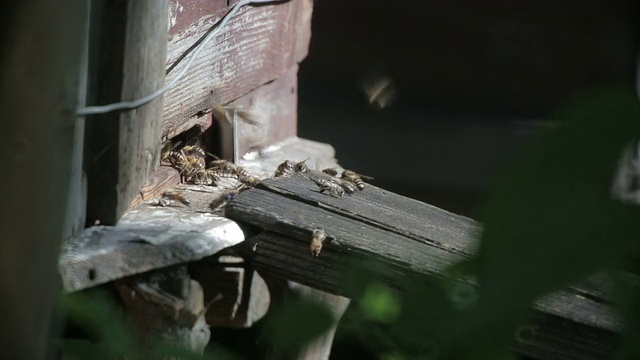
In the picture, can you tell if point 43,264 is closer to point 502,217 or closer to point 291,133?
point 502,217

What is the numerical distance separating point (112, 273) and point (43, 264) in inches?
40.9

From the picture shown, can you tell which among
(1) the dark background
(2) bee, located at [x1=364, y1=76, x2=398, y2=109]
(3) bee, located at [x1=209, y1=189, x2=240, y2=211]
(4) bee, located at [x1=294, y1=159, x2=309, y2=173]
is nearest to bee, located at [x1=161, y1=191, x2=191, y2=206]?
(3) bee, located at [x1=209, y1=189, x2=240, y2=211]

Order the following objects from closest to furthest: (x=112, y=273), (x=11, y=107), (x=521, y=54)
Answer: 1. (x=11, y=107)
2. (x=112, y=273)
3. (x=521, y=54)

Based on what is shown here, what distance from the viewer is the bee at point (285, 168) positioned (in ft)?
Answer: 10.6

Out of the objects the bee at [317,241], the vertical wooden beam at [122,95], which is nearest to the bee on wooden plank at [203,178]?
the vertical wooden beam at [122,95]

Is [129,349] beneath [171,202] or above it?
beneath

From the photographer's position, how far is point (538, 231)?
2.31 feet

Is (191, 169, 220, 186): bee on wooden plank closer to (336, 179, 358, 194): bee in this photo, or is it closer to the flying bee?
(336, 179, 358, 194): bee

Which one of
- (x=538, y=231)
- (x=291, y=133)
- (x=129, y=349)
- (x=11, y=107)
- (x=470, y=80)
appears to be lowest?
(x=129, y=349)

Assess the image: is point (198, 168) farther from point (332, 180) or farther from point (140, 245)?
point (140, 245)

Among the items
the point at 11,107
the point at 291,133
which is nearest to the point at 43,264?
the point at 11,107

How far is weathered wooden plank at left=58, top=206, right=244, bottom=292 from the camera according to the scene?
7.34ft

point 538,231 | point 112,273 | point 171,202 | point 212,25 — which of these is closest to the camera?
point 538,231

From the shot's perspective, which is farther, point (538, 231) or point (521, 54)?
point (521, 54)
